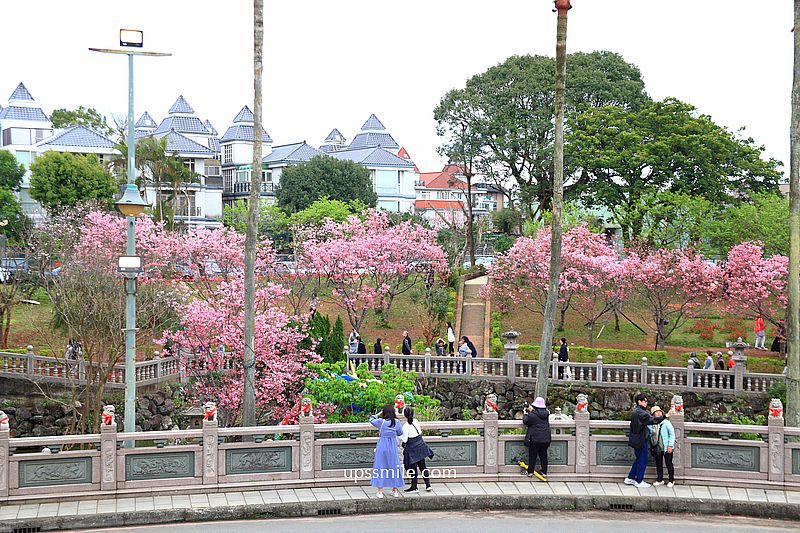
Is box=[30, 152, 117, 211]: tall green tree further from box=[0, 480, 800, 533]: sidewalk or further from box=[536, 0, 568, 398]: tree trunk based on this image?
box=[0, 480, 800, 533]: sidewalk

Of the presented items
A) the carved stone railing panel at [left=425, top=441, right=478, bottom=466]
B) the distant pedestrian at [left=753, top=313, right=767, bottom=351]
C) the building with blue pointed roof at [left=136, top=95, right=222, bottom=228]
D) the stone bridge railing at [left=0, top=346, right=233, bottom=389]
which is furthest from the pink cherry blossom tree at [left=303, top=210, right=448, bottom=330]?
the building with blue pointed roof at [left=136, top=95, right=222, bottom=228]

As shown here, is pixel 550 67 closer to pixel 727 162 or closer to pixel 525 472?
pixel 727 162

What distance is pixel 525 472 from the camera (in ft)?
52.9

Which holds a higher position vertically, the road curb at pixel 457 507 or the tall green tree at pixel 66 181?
the tall green tree at pixel 66 181

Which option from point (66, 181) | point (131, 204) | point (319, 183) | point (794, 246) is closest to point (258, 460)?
point (131, 204)

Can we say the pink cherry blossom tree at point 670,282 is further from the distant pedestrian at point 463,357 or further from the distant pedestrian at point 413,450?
the distant pedestrian at point 413,450

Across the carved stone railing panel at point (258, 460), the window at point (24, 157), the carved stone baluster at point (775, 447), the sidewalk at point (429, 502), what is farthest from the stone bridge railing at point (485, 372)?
the window at point (24, 157)

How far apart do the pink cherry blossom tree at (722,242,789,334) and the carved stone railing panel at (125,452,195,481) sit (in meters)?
24.6

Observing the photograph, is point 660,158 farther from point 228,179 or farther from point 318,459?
point 228,179

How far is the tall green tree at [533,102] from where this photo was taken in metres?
50.7

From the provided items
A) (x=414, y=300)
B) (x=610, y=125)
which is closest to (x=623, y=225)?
(x=610, y=125)

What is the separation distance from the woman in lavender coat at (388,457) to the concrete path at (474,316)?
22530 mm

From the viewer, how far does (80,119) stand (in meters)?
87.3

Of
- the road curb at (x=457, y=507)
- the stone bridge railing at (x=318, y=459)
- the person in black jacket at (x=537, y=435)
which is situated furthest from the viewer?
the person in black jacket at (x=537, y=435)
